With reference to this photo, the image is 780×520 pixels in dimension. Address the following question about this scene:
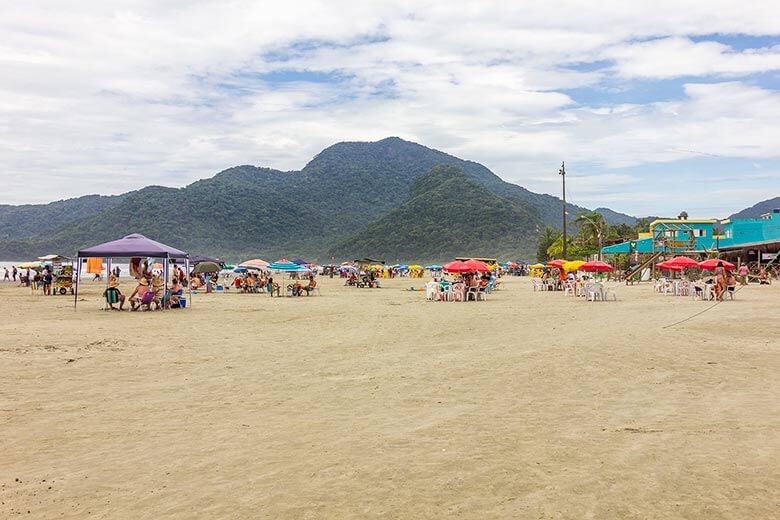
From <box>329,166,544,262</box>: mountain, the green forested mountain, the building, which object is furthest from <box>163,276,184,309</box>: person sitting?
the green forested mountain

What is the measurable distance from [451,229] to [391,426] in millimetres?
115128

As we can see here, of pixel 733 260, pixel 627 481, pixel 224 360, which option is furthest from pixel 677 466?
pixel 733 260

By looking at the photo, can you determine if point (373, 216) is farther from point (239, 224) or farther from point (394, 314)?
point (394, 314)

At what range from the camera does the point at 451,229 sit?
395 ft

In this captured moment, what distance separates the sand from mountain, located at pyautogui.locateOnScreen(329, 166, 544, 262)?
313ft

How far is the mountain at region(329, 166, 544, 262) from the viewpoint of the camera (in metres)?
112

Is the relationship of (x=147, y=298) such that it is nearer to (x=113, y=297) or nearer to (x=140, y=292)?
(x=140, y=292)

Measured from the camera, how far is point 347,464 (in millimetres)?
4883

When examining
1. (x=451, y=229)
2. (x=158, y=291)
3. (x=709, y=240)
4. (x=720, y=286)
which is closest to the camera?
(x=158, y=291)

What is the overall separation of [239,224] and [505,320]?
130010 mm

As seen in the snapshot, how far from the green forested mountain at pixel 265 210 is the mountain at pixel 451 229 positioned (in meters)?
1.04

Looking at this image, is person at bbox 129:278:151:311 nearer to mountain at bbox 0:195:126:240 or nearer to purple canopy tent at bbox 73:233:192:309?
purple canopy tent at bbox 73:233:192:309

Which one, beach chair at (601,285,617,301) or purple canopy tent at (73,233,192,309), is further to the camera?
beach chair at (601,285,617,301)

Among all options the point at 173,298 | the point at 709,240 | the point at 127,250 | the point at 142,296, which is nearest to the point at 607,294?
the point at 173,298
